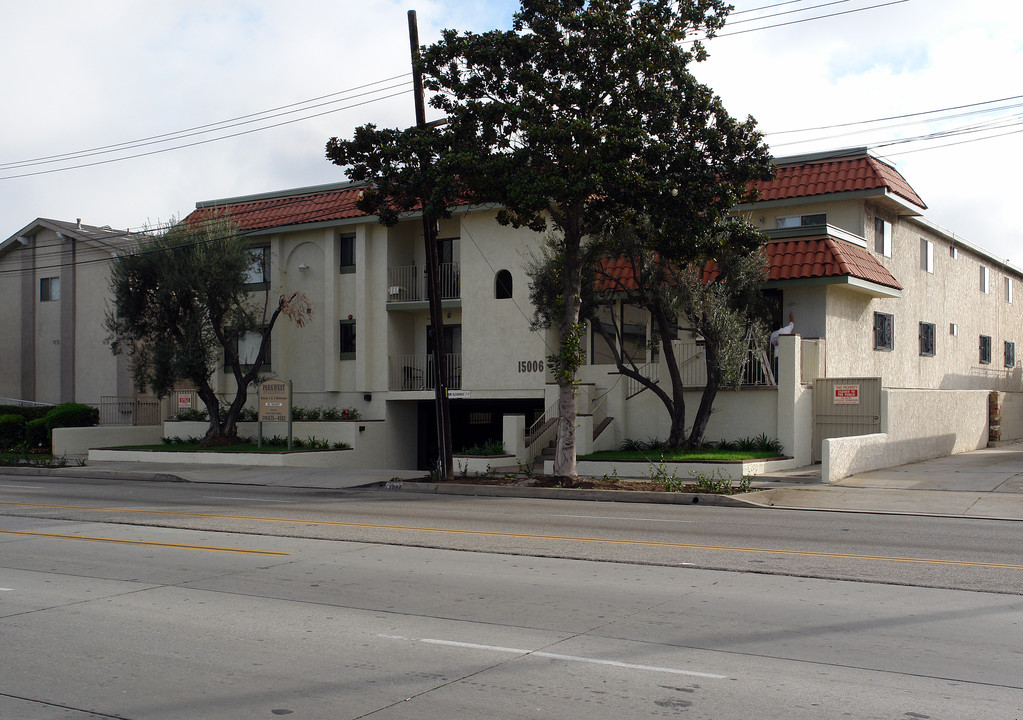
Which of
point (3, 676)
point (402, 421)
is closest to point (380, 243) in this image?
point (402, 421)

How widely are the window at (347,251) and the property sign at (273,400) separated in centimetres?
546

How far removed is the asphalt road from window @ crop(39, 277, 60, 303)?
29230mm

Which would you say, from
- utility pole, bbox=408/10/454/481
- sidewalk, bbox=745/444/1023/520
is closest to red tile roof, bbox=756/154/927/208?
sidewalk, bbox=745/444/1023/520

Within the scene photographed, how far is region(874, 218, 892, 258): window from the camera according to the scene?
27.8m

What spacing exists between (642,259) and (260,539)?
12.4 meters

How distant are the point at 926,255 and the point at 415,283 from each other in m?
17.2

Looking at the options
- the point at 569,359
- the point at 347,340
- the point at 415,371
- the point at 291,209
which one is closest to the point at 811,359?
the point at 569,359

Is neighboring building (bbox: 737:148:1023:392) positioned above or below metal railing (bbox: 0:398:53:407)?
above

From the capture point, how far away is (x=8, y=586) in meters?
9.41

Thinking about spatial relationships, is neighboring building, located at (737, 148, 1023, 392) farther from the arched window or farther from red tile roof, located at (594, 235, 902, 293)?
the arched window

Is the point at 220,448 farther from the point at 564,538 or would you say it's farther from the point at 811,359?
the point at 564,538

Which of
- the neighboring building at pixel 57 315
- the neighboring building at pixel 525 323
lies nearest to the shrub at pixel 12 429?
the neighboring building at pixel 57 315

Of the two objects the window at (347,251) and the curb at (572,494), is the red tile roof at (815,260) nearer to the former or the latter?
the curb at (572,494)

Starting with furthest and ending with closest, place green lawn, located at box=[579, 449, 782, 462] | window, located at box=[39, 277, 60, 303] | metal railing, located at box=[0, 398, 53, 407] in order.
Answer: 1. window, located at box=[39, 277, 60, 303]
2. metal railing, located at box=[0, 398, 53, 407]
3. green lawn, located at box=[579, 449, 782, 462]
